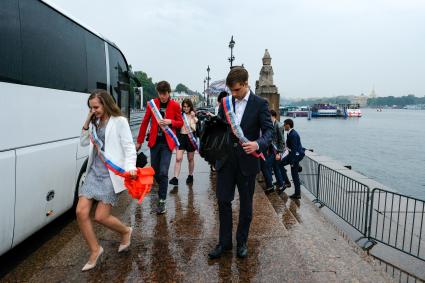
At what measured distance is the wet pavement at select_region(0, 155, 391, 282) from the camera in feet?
11.0

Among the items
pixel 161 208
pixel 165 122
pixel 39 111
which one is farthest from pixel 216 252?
pixel 39 111

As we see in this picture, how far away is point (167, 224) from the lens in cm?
475

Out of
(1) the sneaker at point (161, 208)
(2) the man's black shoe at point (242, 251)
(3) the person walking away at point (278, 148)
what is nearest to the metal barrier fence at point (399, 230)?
(3) the person walking away at point (278, 148)

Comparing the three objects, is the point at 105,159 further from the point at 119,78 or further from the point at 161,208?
the point at 119,78

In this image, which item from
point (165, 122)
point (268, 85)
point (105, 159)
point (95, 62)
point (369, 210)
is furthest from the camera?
point (268, 85)

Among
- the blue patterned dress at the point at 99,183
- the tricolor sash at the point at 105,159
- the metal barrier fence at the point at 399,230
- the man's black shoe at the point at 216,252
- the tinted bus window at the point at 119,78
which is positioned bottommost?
the metal barrier fence at the point at 399,230

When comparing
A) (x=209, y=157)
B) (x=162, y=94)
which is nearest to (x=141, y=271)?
(x=209, y=157)

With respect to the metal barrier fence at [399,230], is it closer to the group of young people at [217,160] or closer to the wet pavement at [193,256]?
the wet pavement at [193,256]

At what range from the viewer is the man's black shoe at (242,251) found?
12.0 feet

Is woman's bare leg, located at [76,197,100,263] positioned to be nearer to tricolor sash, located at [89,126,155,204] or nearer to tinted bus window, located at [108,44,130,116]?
tricolor sash, located at [89,126,155,204]

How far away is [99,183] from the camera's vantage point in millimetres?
3404

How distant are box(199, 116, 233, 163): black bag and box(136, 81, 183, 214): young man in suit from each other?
1.52 metres

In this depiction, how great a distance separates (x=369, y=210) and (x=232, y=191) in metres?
5.03

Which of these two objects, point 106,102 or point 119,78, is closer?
point 106,102
